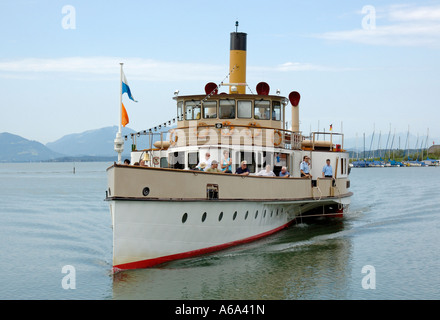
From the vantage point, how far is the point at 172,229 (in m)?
14.5

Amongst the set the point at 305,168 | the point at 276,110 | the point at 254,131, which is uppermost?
the point at 276,110

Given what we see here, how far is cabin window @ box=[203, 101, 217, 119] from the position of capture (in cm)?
1977

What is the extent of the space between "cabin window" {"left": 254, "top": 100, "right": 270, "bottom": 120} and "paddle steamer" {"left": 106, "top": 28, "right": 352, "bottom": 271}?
37mm

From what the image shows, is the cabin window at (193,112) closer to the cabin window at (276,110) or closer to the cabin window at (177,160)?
the cabin window at (177,160)

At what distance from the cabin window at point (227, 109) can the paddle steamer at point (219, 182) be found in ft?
0.12

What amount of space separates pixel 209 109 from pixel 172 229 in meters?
6.61

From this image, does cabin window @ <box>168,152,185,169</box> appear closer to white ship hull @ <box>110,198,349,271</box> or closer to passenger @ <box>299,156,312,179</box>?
white ship hull @ <box>110,198,349,271</box>

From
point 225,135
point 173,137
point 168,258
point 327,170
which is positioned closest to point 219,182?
point 168,258

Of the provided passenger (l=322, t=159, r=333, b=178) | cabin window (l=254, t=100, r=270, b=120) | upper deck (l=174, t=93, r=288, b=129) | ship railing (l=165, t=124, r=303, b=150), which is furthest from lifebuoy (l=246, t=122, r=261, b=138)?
passenger (l=322, t=159, r=333, b=178)

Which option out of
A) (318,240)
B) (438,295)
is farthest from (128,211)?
(318,240)

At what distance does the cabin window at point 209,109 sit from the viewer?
1977 centimetres

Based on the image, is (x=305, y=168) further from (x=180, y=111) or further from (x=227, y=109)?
(x=180, y=111)
